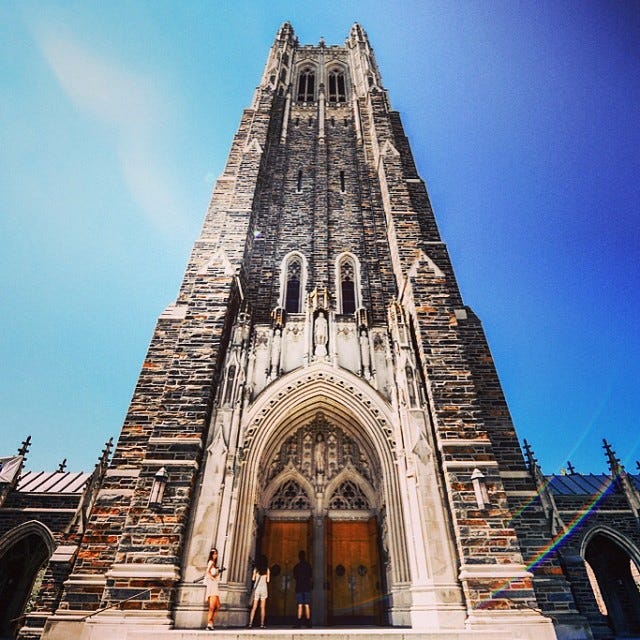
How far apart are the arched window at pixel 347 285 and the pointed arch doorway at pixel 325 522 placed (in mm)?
3542

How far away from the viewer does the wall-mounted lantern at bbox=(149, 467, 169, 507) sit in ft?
21.6

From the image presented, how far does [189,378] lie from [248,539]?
332 centimetres

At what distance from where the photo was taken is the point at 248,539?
7488 mm

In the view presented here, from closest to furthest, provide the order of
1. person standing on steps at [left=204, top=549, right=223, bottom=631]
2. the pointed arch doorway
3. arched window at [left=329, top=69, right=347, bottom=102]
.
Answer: person standing on steps at [left=204, top=549, right=223, bottom=631] < the pointed arch doorway < arched window at [left=329, top=69, right=347, bottom=102]

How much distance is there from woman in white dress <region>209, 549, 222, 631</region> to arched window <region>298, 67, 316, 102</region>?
69.5ft

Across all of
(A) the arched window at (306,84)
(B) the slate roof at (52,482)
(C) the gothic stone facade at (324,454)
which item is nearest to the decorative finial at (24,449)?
(B) the slate roof at (52,482)

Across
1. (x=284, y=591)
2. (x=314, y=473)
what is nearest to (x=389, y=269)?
(x=314, y=473)

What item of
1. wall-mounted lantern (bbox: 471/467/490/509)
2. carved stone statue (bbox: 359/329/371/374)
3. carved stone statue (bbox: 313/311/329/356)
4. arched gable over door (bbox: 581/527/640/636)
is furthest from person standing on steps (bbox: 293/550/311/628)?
arched gable over door (bbox: 581/527/640/636)

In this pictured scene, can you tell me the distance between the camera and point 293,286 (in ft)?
39.8

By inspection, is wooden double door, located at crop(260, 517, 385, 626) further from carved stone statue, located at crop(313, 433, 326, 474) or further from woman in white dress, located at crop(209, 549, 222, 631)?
woman in white dress, located at crop(209, 549, 222, 631)

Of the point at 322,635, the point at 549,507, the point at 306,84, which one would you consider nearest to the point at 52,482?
the point at 322,635

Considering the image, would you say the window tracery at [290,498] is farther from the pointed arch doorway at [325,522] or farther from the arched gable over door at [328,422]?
the arched gable over door at [328,422]

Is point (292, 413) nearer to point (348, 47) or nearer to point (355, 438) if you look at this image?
point (355, 438)

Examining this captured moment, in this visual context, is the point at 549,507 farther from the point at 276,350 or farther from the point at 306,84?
the point at 306,84
